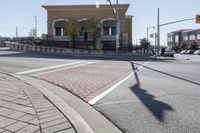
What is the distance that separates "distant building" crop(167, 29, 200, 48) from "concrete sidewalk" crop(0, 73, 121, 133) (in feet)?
412

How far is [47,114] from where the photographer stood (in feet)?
20.8

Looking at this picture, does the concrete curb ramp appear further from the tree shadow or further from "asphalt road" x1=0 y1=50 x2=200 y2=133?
the tree shadow

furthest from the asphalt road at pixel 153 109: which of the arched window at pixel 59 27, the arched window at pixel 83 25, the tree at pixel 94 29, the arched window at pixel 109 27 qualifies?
the arched window at pixel 59 27

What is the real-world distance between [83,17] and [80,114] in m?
53.1

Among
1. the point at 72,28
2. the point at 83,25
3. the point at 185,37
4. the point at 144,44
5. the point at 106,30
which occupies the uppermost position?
the point at 185,37

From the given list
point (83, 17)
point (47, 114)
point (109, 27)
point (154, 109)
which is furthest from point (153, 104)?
point (83, 17)

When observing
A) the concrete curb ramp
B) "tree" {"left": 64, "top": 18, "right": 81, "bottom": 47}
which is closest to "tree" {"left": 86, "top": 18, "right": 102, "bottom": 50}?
"tree" {"left": 64, "top": 18, "right": 81, "bottom": 47}

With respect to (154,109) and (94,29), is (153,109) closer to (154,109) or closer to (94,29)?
(154,109)

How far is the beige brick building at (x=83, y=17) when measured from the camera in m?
57.2

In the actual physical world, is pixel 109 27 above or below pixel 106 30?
above

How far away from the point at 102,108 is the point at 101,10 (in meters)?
51.9

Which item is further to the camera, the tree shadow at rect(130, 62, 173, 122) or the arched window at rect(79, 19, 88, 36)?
the arched window at rect(79, 19, 88, 36)

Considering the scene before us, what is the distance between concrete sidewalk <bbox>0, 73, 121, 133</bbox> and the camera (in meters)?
5.50

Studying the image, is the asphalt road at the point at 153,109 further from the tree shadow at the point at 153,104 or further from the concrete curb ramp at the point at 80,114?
the concrete curb ramp at the point at 80,114
